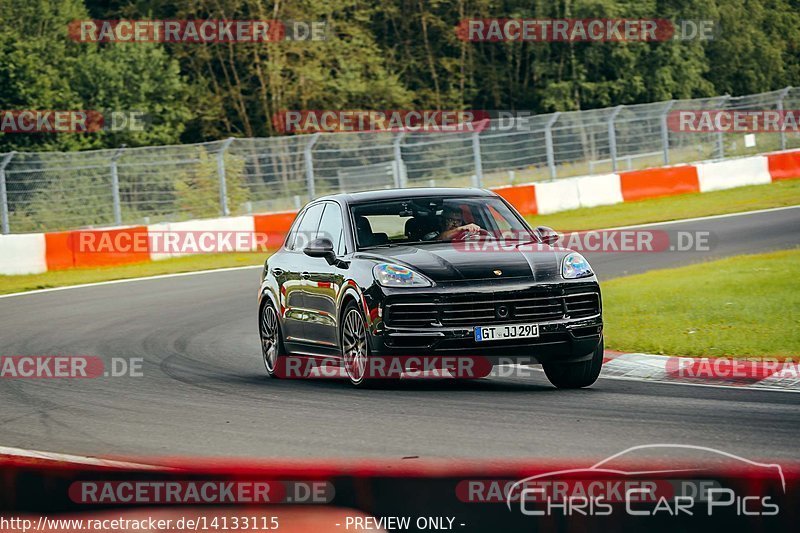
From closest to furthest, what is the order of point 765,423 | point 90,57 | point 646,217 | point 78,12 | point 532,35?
1. point 765,423
2. point 646,217
3. point 90,57
4. point 78,12
5. point 532,35

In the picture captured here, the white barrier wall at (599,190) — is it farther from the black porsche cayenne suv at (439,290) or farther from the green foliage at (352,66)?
the green foliage at (352,66)

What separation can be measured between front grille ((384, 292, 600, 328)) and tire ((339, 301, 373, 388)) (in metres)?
0.39

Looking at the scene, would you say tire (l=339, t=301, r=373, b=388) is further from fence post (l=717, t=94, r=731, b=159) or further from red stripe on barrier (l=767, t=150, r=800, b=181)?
fence post (l=717, t=94, r=731, b=159)

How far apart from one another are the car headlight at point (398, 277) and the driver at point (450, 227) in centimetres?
92

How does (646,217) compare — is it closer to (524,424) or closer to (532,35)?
(524,424)

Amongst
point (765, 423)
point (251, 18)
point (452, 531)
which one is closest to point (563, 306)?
point (765, 423)

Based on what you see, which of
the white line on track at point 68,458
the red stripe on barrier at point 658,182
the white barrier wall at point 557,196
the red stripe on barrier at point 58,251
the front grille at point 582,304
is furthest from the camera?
the red stripe on barrier at point 658,182

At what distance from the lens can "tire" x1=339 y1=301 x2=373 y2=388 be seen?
9.85 m

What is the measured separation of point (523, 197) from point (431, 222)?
18.6 m

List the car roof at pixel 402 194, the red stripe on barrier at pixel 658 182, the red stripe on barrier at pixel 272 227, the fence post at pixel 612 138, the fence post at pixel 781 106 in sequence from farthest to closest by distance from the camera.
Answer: the fence post at pixel 781 106 → the fence post at pixel 612 138 → the red stripe on barrier at pixel 658 182 → the red stripe on barrier at pixel 272 227 → the car roof at pixel 402 194

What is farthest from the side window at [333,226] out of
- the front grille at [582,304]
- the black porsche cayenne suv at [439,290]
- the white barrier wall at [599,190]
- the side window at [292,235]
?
the white barrier wall at [599,190]

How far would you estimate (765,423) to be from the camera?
7.68 metres

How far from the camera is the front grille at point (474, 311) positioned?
9.38 metres

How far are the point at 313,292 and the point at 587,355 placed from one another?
2.41 meters
